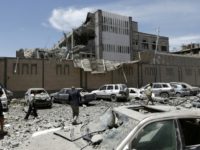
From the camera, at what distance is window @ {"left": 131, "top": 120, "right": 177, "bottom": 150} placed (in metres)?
4.13

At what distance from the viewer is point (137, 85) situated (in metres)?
49.2

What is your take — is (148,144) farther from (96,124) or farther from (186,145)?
(96,124)

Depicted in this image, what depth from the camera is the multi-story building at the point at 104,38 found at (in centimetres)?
5916

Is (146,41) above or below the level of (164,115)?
above

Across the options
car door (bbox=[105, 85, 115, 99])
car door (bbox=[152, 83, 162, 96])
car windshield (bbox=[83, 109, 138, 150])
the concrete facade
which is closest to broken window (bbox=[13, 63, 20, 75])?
the concrete facade

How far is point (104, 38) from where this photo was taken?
197ft

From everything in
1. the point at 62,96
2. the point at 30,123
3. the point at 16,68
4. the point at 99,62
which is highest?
the point at 99,62

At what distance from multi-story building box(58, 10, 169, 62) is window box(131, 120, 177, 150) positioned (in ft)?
168

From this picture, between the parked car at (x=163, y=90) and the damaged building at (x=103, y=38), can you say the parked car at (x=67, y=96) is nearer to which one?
the parked car at (x=163, y=90)

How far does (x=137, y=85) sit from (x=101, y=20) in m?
16.0

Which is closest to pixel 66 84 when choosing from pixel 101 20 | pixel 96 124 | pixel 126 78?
pixel 126 78

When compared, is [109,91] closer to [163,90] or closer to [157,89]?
[157,89]

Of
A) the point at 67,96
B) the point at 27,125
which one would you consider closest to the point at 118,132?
the point at 27,125

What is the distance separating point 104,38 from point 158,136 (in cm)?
5644
